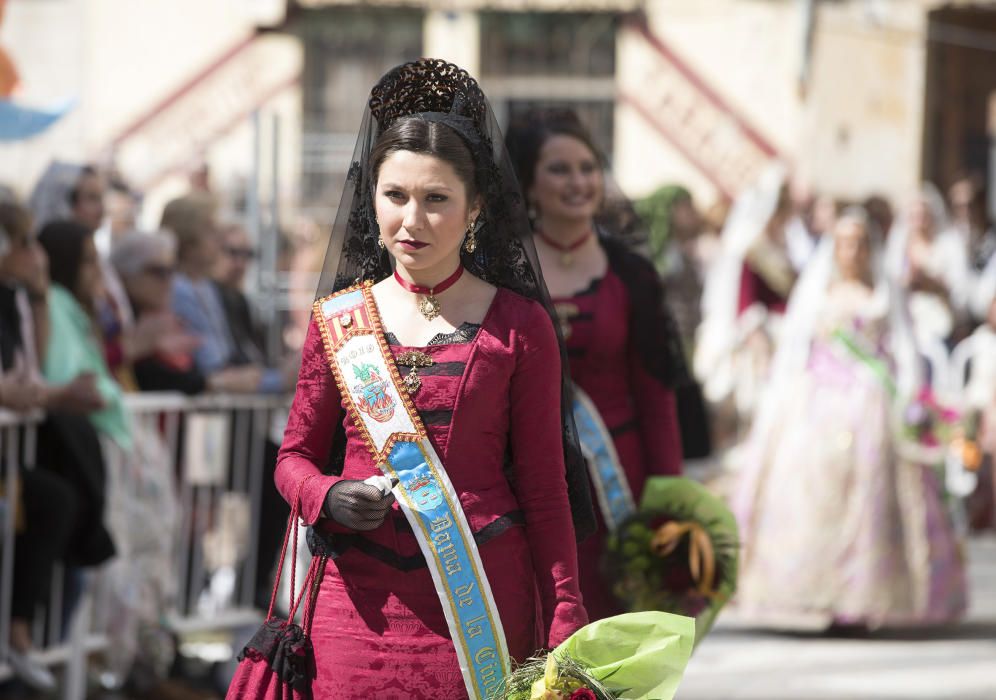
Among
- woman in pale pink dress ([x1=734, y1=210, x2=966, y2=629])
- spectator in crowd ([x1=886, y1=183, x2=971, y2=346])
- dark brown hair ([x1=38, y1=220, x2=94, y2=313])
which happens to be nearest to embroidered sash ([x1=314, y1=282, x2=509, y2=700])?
dark brown hair ([x1=38, y1=220, x2=94, y2=313])

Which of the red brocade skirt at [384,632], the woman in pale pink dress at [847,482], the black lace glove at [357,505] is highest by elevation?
the black lace glove at [357,505]

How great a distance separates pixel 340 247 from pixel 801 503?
5416mm

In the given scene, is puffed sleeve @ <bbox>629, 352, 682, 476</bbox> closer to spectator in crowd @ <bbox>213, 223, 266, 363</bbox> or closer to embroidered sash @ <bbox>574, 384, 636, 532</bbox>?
embroidered sash @ <bbox>574, 384, 636, 532</bbox>

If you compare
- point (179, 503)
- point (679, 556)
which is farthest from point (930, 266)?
point (679, 556)

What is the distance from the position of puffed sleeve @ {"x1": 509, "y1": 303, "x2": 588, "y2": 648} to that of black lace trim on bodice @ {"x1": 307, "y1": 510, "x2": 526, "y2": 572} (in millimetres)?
73

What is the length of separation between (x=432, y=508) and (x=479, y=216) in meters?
0.60

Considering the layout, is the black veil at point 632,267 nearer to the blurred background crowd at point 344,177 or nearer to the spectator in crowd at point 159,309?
the blurred background crowd at point 344,177

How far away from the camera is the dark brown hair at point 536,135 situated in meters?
5.16

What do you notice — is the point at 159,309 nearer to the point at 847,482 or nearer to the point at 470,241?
the point at 847,482

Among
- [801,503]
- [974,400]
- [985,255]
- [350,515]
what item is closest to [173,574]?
[801,503]

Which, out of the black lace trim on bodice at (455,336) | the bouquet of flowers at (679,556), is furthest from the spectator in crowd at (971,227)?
the black lace trim on bodice at (455,336)

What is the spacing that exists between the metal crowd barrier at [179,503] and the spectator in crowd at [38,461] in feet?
0.16

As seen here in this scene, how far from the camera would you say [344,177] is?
5.81m

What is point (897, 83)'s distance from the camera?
19.5 metres
